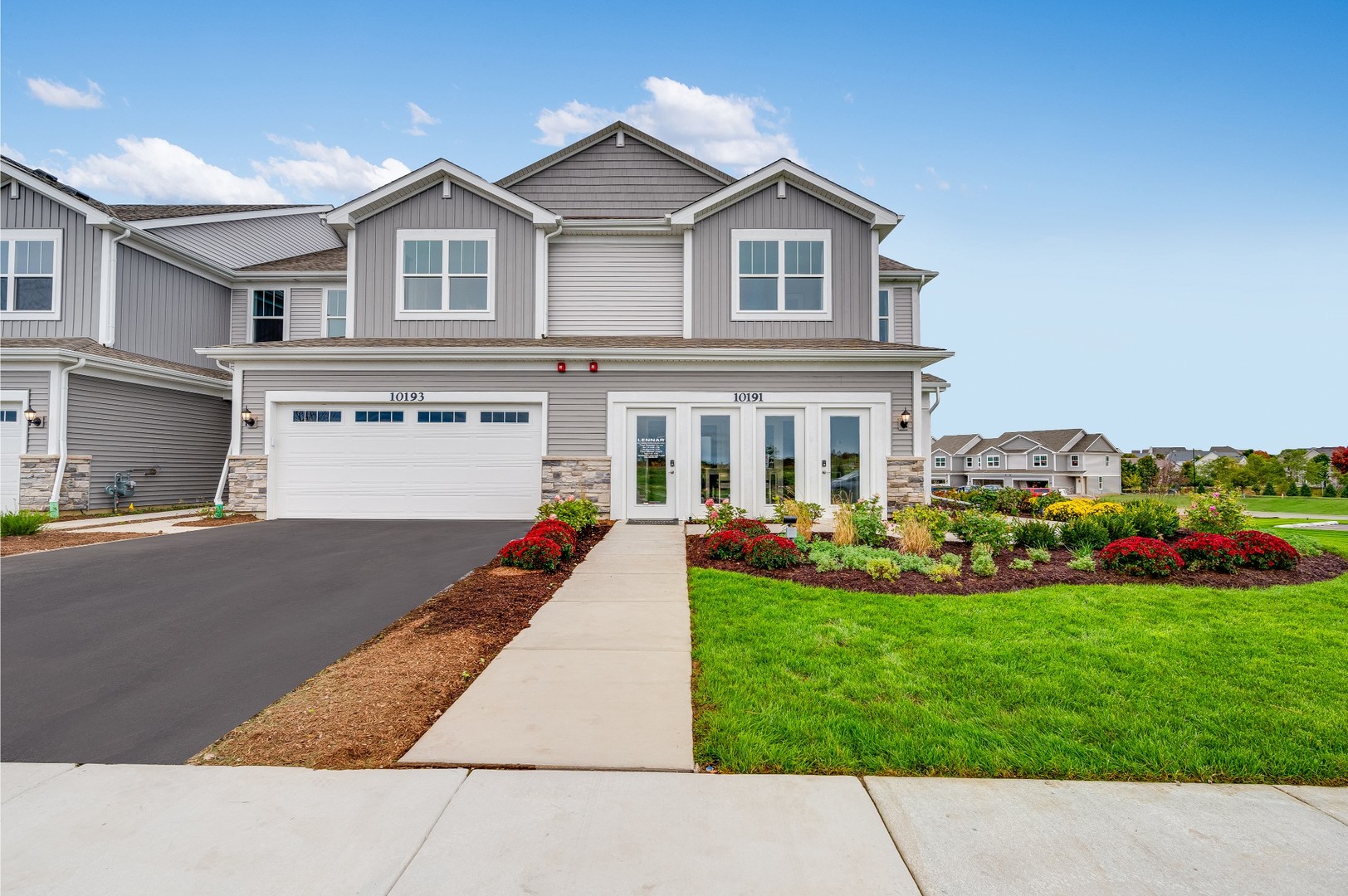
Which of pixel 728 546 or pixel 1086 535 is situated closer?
pixel 728 546

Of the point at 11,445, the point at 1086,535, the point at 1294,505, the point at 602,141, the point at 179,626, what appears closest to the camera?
the point at 179,626

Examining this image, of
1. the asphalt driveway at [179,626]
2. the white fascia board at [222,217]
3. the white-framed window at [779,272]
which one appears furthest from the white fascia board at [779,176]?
the white fascia board at [222,217]

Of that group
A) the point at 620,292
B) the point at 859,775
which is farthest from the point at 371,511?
the point at 859,775

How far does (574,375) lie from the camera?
12.2m

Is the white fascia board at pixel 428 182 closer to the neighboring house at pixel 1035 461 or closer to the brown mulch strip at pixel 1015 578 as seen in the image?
the brown mulch strip at pixel 1015 578

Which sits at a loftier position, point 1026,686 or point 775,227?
point 775,227

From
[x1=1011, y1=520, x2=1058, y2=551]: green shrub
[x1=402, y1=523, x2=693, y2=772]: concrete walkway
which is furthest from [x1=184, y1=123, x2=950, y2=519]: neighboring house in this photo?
[x1=402, y1=523, x2=693, y2=772]: concrete walkway

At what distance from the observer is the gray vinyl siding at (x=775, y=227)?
1312cm

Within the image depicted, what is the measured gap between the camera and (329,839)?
7.67 ft

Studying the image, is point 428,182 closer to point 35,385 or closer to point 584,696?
point 35,385

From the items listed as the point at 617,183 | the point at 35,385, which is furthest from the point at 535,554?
the point at 35,385

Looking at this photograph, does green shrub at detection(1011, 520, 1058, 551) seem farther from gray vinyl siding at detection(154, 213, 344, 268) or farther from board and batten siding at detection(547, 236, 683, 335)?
gray vinyl siding at detection(154, 213, 344, 268)

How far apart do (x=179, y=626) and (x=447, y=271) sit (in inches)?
380

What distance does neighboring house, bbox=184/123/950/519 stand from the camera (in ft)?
39.8
